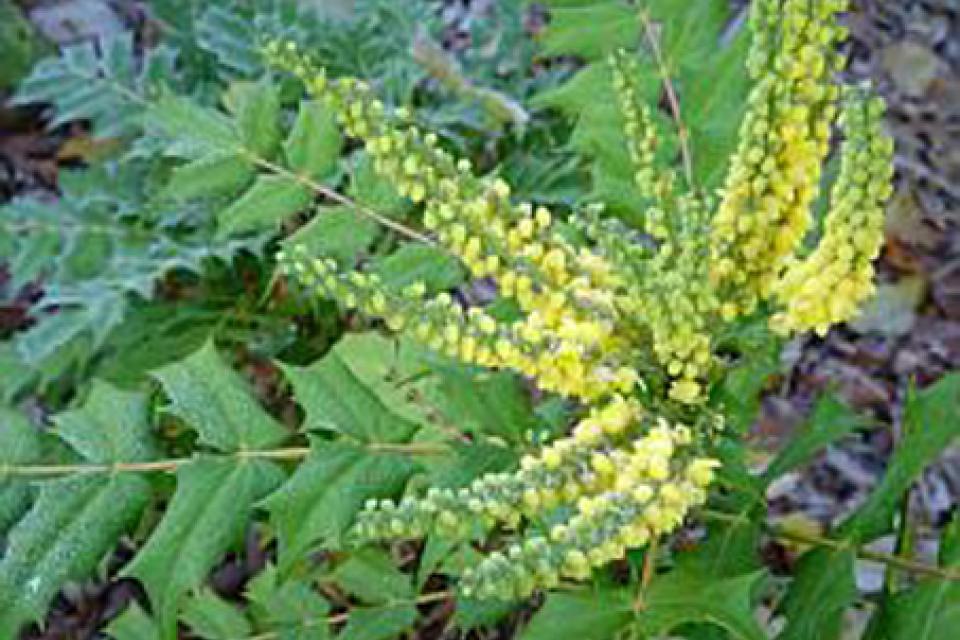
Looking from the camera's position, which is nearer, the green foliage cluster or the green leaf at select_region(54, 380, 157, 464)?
the green foliage cluster

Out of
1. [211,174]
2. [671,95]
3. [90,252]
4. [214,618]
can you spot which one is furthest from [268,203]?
[90,252]

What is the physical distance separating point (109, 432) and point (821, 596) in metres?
0.86

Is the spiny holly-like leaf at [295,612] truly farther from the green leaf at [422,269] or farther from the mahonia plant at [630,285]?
the mahonia plant at [630,285]

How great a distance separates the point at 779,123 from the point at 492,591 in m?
0.50

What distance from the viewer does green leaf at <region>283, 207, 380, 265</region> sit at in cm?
188

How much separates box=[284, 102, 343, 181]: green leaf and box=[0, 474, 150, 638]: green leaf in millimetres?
492

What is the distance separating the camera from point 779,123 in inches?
53.1

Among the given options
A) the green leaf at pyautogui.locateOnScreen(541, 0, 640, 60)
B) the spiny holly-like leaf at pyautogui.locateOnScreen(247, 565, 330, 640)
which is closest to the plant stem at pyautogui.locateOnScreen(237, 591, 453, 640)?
the spiny holly-like leaf at pyautogui.locateOnScreen(247, 565, 330, 640)

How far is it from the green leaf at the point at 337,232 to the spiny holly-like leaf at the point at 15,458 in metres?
0.40

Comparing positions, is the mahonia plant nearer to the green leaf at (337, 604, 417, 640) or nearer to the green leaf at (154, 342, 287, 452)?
the green leaf at (154, 342, 287, 452)

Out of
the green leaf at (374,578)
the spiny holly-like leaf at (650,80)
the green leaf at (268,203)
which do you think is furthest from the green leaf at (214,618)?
the spiny holly-like leaf at (650,80)

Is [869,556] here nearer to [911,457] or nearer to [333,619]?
[911,457]

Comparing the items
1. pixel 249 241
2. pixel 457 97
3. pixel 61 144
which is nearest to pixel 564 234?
pixel 249 241

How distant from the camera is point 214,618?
2.23m
